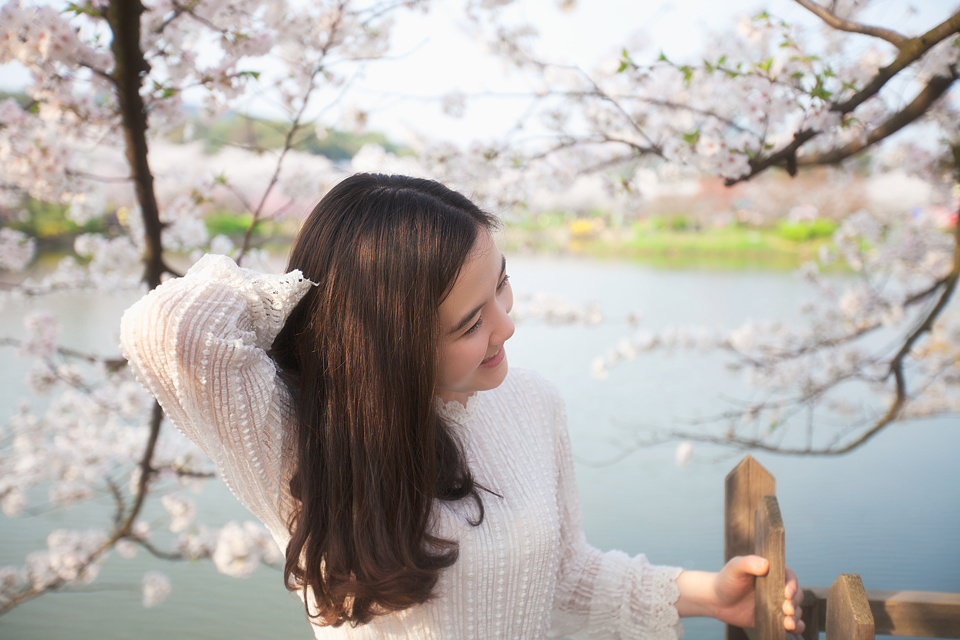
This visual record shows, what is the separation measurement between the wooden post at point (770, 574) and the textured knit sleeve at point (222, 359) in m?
0.54

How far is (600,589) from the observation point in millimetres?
858

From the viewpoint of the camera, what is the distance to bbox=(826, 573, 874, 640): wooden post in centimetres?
57

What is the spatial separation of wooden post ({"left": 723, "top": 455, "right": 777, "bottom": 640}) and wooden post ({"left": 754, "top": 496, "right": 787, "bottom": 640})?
7 cm

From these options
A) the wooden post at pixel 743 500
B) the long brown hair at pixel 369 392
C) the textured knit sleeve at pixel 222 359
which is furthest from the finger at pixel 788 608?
the textured knit sleeve at pixel 222 359

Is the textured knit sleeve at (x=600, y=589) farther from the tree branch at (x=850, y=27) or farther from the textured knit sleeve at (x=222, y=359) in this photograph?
the tree branch at (x=850, y=27)

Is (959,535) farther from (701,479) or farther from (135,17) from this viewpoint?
(135,17)

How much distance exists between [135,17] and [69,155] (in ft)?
2.18

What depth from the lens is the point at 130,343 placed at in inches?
22.2

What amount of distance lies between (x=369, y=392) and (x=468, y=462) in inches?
8.3

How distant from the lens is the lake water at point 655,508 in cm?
175

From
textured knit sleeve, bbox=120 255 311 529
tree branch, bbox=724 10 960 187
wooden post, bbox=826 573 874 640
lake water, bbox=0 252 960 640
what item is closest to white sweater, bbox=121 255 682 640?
textured knit sleeve, bbox=120 255 311 529

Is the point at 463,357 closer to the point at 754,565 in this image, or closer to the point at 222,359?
the point at 222,359

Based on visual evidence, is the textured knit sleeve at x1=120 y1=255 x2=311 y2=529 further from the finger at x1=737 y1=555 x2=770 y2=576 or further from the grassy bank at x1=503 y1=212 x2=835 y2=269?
the grassy bank at x1=503 y1=212 x2=835 y2=269

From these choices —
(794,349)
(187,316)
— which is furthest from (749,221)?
(187,316)
